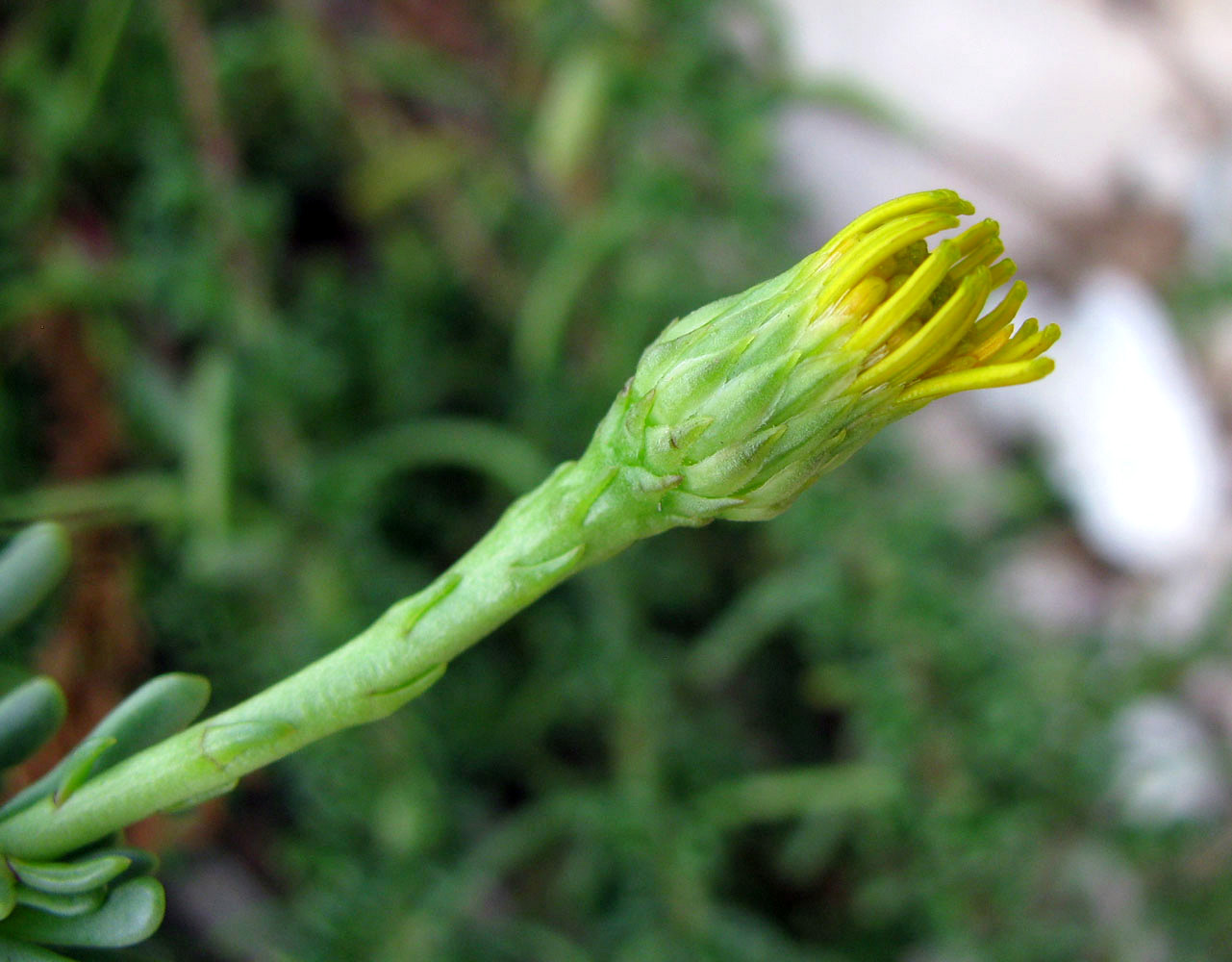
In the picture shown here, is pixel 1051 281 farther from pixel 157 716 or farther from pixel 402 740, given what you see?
pixel 157 716

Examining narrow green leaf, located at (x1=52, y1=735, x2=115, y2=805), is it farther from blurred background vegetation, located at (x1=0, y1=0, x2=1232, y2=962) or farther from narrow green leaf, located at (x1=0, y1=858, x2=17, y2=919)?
blurred background vegetation, located at (x1=0, y1=0, x2=1232, y2=962)

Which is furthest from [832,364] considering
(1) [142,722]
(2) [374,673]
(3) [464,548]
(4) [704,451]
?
(3) [464,548]

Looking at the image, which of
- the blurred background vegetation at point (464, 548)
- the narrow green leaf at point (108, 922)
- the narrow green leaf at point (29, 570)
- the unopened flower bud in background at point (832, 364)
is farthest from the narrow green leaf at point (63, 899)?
the blurred background vegetation at point (464, 548)

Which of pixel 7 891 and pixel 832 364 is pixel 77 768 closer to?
pixel 7 891

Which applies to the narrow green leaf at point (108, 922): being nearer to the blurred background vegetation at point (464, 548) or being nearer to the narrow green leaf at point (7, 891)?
the narrow green leaf at point (7, 891)

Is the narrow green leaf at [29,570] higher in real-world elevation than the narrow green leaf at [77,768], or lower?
higher

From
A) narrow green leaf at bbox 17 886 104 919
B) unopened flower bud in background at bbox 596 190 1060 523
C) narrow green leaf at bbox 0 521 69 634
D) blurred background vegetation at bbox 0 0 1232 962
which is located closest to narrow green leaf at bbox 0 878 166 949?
narrow green leaf at bbox 17 886 104 919

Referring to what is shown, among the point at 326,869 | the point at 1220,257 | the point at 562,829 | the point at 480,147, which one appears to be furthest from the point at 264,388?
the point at 1220,257
